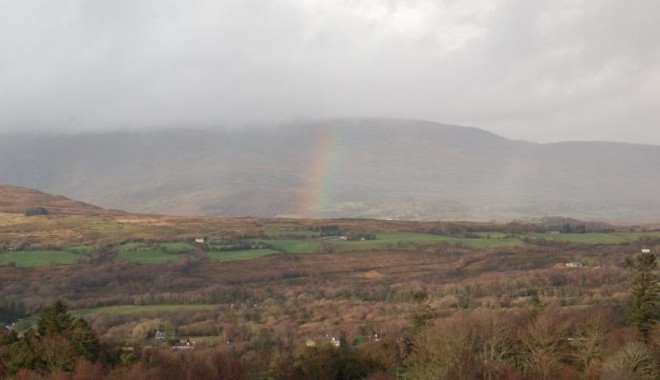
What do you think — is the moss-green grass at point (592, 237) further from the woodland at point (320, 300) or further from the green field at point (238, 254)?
the green field at point (238, 254)

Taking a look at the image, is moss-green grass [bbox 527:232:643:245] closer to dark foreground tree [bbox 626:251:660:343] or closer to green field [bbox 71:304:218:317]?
dark foreground tree [bbox 626:251:660:343]

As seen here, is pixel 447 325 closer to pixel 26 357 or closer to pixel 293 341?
pixel 293 341

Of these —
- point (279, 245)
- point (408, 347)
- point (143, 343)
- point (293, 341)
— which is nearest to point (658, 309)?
point (408, 347)

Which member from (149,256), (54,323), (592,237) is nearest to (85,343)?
(54,323)

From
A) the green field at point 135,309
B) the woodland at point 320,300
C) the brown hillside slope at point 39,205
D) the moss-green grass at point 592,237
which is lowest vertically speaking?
the green field at point 135,309

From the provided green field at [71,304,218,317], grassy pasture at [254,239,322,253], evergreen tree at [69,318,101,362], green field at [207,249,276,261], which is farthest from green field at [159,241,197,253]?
evergreen tree at [69,318,101,362]

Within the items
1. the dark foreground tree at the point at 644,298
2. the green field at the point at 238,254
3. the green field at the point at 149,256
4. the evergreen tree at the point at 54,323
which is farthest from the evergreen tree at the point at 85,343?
the green field at the point at 238,254

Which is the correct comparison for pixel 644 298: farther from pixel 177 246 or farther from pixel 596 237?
pixel 177 246
